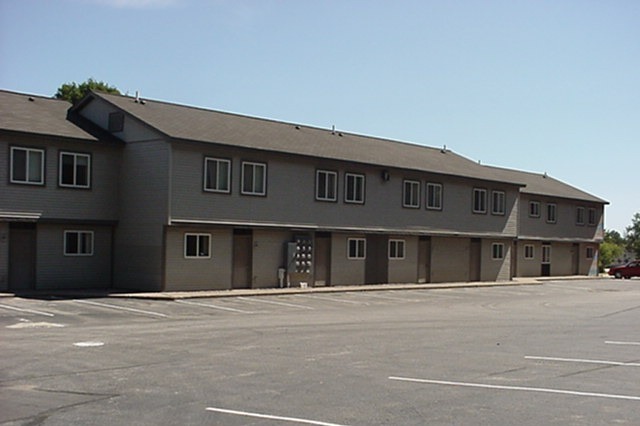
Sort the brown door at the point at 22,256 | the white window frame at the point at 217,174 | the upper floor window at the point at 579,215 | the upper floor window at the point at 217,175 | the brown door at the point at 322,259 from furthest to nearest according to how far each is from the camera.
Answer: the upper floor window at the point at 579,215 < the brown door at the point at 322,259 < the upper floor window at the point at 217,175 < the white window frame at the point at 217,174 < the brown door at the point at 22,256

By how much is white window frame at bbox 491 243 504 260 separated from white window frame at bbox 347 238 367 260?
12118 mm

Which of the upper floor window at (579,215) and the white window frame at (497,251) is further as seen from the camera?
the upper floor window at (579,215)

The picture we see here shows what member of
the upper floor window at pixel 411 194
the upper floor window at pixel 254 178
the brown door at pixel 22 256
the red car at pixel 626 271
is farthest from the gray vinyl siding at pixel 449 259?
the red car at pixel 626 271

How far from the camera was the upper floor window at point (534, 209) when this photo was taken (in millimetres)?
58031

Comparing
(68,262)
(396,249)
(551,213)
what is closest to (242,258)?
(68,262)

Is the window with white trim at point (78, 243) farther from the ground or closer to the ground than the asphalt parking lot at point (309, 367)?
farther from the ground

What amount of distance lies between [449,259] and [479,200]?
13.8 feet

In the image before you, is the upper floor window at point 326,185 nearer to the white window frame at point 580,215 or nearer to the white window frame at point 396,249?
the white window frame at point 396,249

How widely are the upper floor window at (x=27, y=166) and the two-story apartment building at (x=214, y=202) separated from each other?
0.07 metres

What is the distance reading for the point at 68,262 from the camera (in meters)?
31.5

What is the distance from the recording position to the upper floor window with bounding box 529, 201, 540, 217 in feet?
190

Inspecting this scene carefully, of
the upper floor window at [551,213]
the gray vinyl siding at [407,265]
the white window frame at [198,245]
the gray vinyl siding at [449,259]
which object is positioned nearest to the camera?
the white window frame at [198,245]

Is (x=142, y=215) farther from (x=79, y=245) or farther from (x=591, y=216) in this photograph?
(x=591, y=216)

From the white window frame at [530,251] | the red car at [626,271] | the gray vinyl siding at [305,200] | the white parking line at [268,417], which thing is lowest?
the red car at [626,271]
